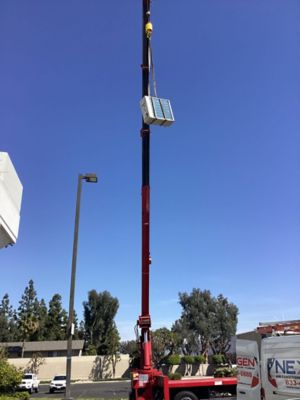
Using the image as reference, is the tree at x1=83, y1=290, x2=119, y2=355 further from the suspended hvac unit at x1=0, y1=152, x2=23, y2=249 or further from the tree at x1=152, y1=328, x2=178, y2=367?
the suspended hvac unit at x1=0, y1=152, x2=23, y2=249

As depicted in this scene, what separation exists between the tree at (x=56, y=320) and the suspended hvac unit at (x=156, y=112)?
69.2 m

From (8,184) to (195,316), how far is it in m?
68.3

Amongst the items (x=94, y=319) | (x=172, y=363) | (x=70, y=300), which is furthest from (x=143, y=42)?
(x=94, y=319)

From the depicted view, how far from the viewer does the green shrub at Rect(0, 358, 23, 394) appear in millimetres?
14172

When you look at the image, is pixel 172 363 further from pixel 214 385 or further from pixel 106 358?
pixel 214 385

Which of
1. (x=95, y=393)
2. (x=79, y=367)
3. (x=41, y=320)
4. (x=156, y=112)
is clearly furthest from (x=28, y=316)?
(x=156, y=112)

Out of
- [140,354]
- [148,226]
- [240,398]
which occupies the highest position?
[148,226]

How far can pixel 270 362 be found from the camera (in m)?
9.42

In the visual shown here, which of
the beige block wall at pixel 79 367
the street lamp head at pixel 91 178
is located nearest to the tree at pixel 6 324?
the beige block wall at pixel 79 367

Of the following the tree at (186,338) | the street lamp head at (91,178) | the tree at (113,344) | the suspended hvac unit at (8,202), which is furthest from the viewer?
the tree at (186,338)

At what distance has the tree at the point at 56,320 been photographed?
78125 millimetres

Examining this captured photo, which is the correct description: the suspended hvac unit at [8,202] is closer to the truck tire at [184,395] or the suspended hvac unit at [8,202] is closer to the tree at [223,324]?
the truck tire at [184,395]

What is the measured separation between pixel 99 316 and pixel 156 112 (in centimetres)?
6493

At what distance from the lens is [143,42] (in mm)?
17531
